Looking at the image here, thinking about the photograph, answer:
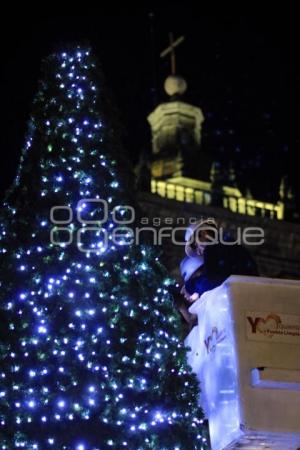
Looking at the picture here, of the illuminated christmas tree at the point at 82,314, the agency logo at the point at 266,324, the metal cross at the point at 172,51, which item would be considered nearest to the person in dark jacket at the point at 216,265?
the illuminated christmas tree at the point at 82,314

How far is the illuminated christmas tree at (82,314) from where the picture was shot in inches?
293

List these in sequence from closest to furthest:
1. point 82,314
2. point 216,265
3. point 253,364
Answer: point 253,364
point 82,314
point 216,265

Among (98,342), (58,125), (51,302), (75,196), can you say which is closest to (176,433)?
(98,342)

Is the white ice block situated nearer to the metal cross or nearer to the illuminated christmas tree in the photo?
the illuminated christmas tree

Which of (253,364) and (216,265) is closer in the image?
(253,364)

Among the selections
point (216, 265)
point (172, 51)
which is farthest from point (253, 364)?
point (172, 51)

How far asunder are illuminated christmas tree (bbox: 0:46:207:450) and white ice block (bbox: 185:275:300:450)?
1.17 ft

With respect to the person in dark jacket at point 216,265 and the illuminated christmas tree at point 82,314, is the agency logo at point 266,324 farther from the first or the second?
the person in dark jacket at point 216,265

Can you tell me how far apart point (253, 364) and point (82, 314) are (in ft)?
5.23

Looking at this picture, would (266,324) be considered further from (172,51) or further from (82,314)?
(172,51)

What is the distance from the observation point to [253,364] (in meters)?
7.04

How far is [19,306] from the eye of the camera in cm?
786

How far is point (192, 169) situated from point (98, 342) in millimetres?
20031

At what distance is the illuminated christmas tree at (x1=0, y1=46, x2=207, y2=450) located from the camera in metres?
7.45
